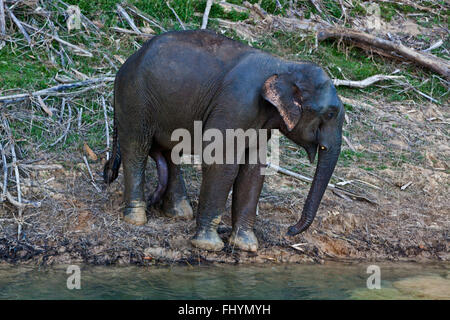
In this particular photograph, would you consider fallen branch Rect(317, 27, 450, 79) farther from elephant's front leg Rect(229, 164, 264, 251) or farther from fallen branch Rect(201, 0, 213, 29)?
elephant's front leg Rect(229, 164, 264, 251)

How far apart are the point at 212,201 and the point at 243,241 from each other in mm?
581

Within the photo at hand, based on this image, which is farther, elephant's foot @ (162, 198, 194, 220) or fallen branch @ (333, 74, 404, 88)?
fallen branch @ (333, 74, 404, 88)

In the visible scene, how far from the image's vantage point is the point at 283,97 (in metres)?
6.29

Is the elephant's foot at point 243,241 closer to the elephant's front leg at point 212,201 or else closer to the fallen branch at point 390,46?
the elephant's front leg at point 212,201

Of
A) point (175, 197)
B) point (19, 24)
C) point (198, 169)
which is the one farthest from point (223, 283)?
point (19, 24)

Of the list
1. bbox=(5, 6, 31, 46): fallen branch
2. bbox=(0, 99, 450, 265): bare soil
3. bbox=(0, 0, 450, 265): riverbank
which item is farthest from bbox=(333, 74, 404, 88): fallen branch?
bbox=(5, 6, 31, 46): fallen branch

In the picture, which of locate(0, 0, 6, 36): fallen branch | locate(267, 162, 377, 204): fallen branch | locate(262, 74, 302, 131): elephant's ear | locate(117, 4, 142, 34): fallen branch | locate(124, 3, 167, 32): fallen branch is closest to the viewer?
locate(262, 74, 302, 131): elephant's ear

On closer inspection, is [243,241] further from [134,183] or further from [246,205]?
[134,183]

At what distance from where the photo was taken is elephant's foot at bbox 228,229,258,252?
272 inches

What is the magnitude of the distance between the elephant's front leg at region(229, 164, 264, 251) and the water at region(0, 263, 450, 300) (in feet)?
1.09

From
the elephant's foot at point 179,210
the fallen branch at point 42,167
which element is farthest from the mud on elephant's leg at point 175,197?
the fallen branch at point 42,167

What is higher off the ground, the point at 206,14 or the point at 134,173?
the point at 206,14

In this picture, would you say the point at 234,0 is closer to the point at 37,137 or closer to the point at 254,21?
the point at 254,21

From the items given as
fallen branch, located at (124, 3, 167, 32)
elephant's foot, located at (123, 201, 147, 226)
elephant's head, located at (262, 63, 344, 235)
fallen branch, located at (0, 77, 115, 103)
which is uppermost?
fallen branch, located at (124, 3, 167, 32)
